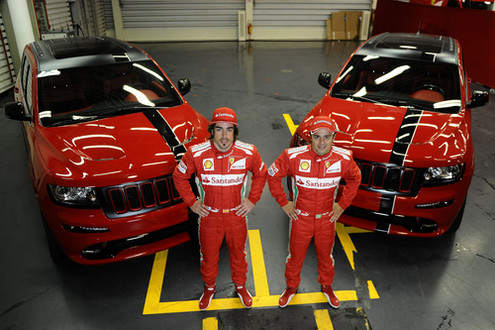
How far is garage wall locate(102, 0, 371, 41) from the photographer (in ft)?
46.9

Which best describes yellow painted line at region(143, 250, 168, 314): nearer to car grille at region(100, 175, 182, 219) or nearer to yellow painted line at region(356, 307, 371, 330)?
car grille at region(100, 175, 182, 219)

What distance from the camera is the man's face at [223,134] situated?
95.0 inches

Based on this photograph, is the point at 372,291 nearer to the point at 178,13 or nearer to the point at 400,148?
the point at 400,148

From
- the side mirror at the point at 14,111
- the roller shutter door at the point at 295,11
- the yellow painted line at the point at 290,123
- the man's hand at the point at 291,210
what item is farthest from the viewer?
the roller shutter door at the point at 295,11

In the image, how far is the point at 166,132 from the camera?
3238 mm

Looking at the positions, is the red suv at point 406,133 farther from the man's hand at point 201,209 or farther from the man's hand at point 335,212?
the man's hand at point 201,209

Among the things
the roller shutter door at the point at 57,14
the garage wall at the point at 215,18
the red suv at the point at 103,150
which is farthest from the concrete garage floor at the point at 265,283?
the garage wall at the point at 215,18

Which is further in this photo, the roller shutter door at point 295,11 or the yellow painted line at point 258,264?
the roller shutter door at point 295,11

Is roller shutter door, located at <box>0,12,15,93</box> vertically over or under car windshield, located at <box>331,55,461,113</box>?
under

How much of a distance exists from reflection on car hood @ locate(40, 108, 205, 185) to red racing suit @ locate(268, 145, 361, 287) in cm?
94

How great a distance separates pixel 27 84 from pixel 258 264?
10.1 ft

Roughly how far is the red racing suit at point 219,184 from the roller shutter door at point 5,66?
303 inches

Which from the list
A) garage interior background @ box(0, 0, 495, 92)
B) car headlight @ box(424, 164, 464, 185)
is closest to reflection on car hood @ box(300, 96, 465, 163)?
car headlight @ box(424, 164, 464, 185)

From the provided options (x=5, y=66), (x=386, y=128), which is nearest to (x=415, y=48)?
(x=386, y=128)
